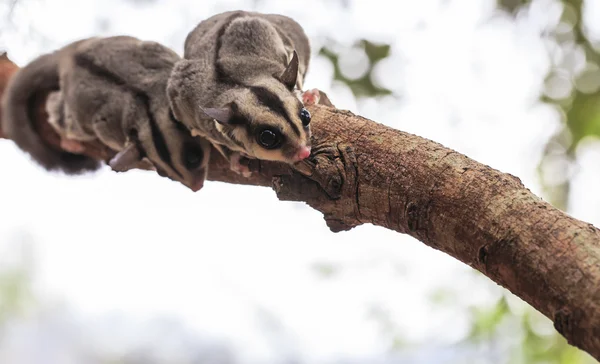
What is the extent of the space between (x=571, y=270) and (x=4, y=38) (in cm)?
265

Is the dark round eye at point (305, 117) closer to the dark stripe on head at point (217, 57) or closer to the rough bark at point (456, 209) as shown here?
the rough bark at point (456, 209)

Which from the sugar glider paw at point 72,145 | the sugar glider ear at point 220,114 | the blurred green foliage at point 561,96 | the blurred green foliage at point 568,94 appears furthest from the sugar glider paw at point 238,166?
the blurred green foliage at point 568,94

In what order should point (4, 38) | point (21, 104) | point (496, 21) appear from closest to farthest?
point (4, 38) < point (21, 104) < point (496, 21)

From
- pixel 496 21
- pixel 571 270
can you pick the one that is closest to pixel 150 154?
pixel 571 270

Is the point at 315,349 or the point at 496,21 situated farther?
the point at 315,349

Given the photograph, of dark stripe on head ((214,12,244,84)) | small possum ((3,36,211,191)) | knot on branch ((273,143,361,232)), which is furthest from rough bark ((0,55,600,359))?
small possum ((3,36,211,191))

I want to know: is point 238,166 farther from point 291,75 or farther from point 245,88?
point 291,75

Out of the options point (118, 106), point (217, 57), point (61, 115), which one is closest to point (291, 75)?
point (217, 57)

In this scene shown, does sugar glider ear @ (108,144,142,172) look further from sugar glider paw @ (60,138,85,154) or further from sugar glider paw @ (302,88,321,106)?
sugar glider paw @ (302,88,321,106)

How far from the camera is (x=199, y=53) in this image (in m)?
3.17

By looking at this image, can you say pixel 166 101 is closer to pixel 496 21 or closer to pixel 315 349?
pixel 496 21

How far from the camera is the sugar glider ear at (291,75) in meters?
2.73

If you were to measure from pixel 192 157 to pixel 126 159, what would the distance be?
1.06 feet

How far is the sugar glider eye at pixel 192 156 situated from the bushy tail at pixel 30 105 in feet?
3.42
